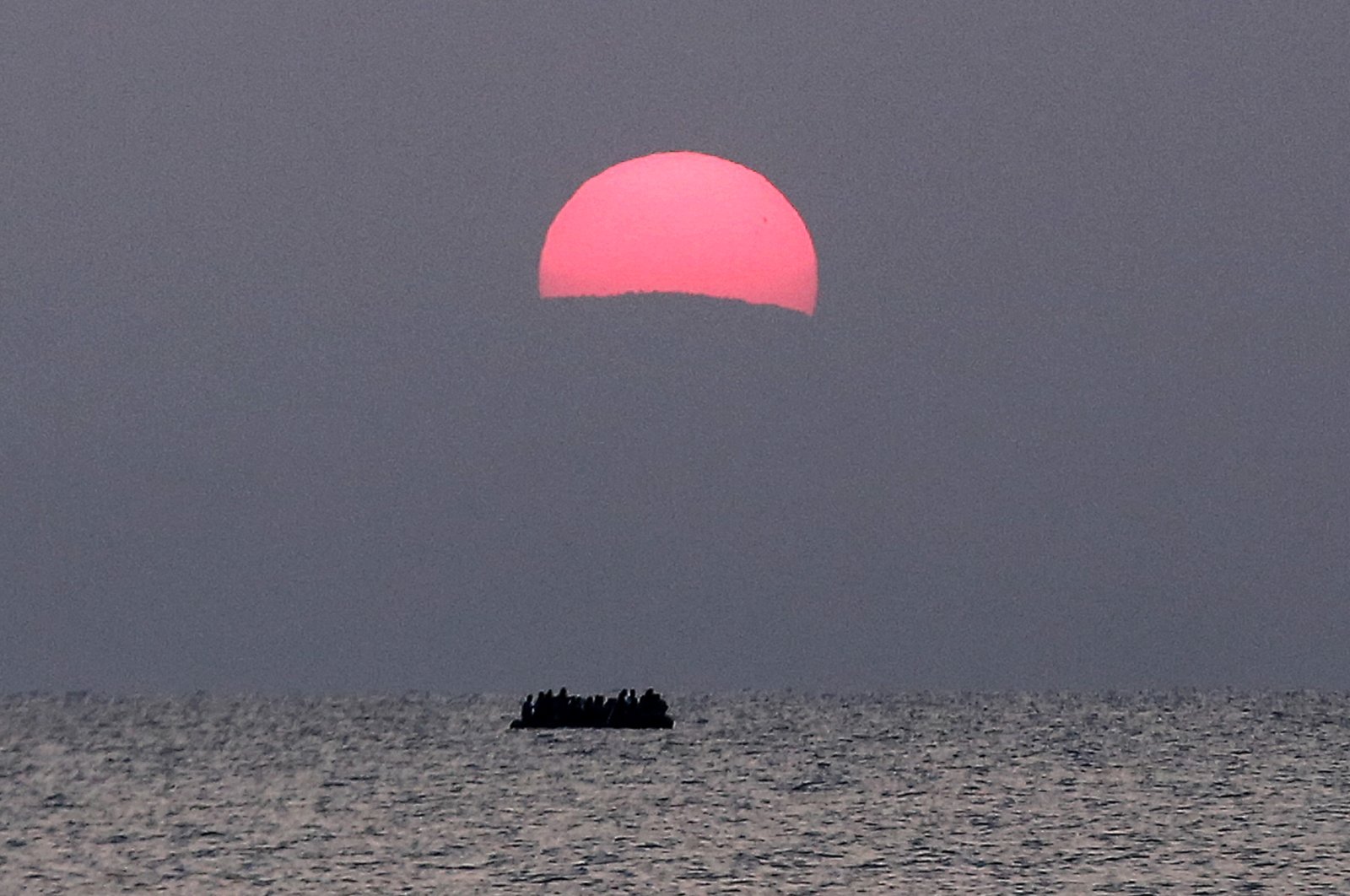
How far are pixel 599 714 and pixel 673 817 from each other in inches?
2655

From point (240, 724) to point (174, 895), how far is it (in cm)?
14088

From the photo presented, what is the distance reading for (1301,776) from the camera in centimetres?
11406

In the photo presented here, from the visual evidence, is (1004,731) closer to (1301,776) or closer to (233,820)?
(1301,776)

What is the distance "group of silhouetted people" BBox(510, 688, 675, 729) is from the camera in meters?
151

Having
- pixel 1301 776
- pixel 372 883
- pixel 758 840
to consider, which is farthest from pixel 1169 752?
pixel 372 883

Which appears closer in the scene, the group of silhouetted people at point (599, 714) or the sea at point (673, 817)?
the sea at point (673, 817)

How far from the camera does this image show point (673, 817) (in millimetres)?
84812

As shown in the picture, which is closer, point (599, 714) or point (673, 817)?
point (673, 817)

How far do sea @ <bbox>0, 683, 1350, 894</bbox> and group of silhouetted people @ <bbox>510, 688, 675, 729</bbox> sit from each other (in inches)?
69.8

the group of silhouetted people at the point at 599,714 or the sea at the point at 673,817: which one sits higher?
the group of silhouetted people at the point at 599,714

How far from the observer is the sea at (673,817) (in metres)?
62.1

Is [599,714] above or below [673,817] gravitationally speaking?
above

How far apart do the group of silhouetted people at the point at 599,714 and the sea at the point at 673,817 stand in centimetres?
177

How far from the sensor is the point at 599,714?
498 ft
